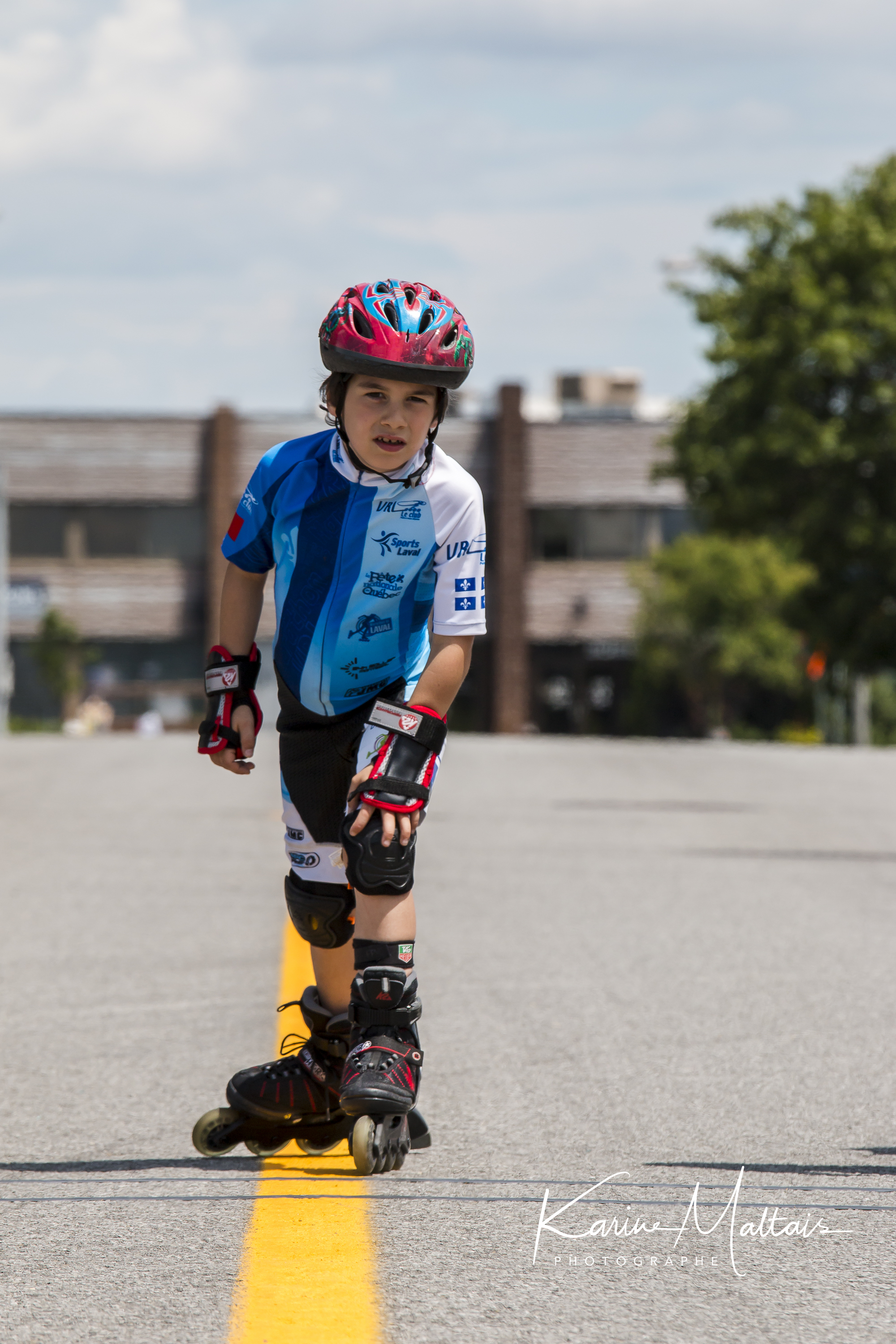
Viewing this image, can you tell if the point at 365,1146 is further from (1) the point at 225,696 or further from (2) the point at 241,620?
(2) the point at 241,620

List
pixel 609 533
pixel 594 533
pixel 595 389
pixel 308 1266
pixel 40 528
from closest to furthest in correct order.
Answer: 1. pixel 308 1266
2. pixel 40 528
3. pixel 594 533
4. pixel 609 533
5. pixel 595 389

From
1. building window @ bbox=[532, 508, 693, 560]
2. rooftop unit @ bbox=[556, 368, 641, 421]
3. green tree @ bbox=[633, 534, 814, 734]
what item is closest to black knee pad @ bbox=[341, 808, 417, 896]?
green tree @ bbox=[633, 534, 814, 734]

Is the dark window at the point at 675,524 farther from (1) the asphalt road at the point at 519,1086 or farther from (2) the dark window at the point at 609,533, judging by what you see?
(1) the asphalt road at the point at 519,1086

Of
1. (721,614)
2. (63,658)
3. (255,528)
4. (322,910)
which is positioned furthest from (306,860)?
(63,658)

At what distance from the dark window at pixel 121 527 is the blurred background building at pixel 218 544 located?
49 mm

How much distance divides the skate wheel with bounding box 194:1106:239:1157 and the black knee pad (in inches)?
22.0

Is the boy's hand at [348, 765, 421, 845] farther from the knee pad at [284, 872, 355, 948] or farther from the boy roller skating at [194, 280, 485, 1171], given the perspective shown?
the knee pad at [284, 872, 355, 948]

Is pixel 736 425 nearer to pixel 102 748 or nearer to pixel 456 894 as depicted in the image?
pixel 102 748

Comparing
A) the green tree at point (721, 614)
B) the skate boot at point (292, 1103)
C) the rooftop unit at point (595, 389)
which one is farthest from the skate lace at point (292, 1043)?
the rooftop unit at point (595, 389)

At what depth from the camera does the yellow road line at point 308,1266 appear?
2.93m

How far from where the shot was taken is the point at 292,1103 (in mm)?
4148

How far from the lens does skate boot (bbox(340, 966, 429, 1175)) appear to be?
3.81 metres

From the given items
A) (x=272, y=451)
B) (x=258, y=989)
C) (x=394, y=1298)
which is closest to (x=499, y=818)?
(x=258, y=989)

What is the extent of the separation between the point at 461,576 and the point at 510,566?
181 ft
